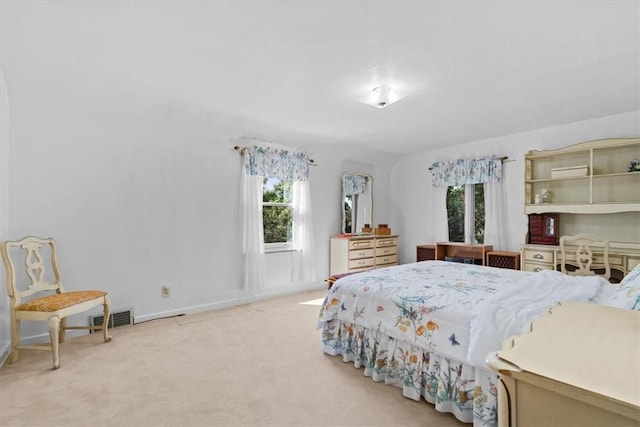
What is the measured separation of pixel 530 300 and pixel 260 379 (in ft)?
5.91

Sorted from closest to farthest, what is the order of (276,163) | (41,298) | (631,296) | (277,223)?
1. (631,296)
2. (41,298)
3. (276,163)
4. (277,223)

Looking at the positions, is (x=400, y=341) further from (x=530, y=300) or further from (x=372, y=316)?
(x=530, y=300)

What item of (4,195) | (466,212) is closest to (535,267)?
(466,212)

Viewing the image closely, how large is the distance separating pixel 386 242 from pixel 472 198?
151 centimetres

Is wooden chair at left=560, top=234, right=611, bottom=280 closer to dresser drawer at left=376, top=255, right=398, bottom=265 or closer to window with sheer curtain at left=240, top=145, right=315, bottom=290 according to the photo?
dresser drawer at left=376, top=255, right=398, bottom=265

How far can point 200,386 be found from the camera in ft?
7.24

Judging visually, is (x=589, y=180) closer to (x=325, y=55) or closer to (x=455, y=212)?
(x=455, y=212)

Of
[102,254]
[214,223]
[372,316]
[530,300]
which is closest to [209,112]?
[214,223]

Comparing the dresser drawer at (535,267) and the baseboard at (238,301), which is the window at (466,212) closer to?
the dresser drawer at (535,267)

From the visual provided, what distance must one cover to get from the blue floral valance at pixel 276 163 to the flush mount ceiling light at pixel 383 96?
1683 millimetres

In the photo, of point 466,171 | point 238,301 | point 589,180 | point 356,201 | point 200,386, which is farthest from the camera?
point 356,201

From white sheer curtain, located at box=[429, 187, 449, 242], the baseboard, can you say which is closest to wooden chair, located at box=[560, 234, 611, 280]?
white sheer curtain, located at box=[429, 187, 449, 242]

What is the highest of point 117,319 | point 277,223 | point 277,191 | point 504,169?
point 504,169

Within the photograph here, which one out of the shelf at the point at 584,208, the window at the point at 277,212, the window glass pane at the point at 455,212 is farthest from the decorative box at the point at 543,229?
the window at the point at 277,212
